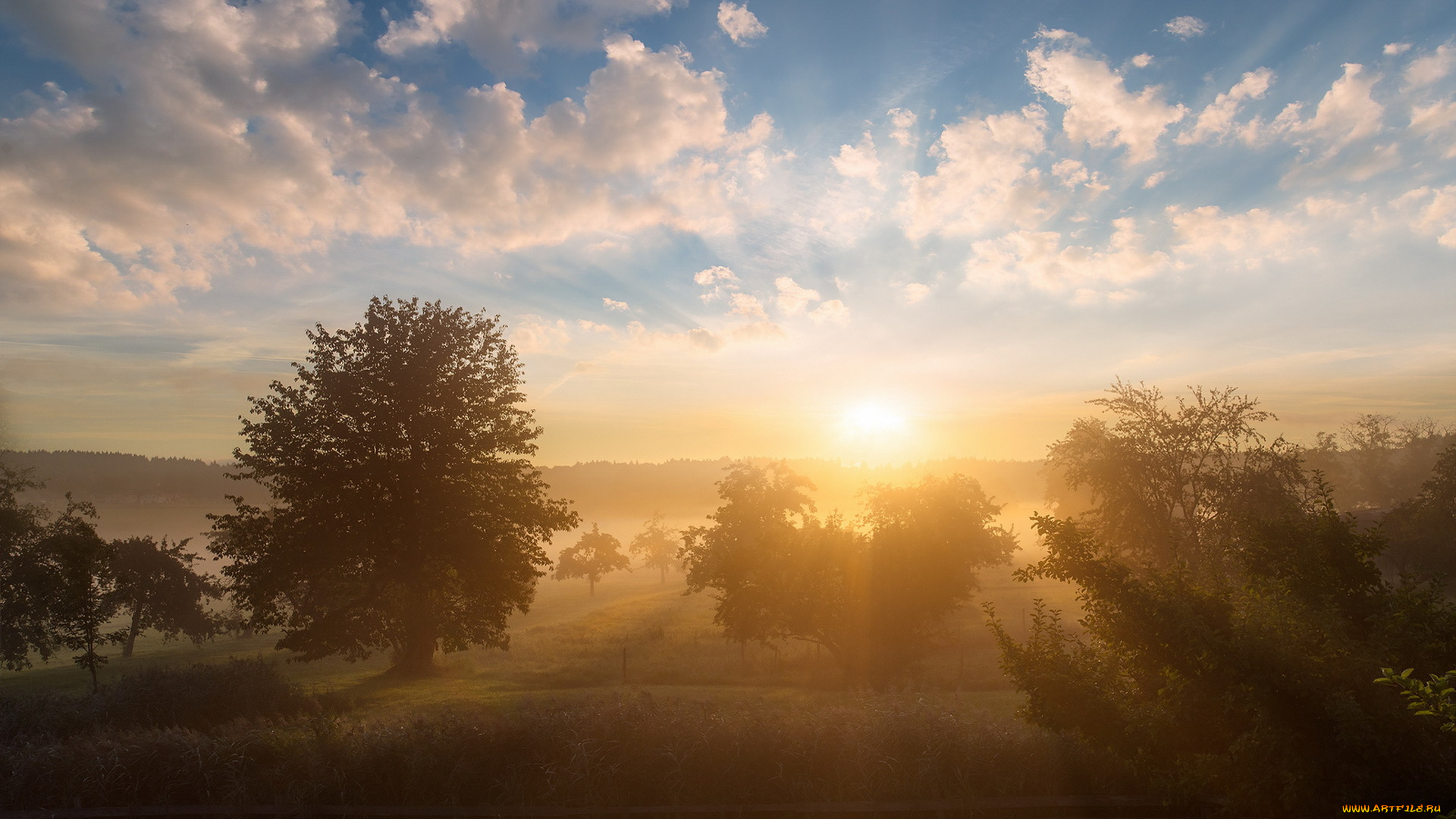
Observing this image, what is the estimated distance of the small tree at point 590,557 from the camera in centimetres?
8094

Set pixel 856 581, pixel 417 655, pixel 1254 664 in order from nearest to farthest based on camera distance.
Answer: pixel 1254 664 → pixel 417 655 → pixel 856 581

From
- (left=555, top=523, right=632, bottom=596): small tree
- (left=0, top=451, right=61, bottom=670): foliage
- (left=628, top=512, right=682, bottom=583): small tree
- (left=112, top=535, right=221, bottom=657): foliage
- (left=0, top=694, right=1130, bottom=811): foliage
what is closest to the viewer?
(left=0, top=694, right=1130, bottom=811): foliage

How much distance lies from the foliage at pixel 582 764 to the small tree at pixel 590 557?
71.9 meters

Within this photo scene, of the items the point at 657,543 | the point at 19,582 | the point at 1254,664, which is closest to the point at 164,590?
the point at 19,582

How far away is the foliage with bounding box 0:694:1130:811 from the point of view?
31.3 feet

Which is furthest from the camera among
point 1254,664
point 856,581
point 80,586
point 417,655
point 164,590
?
point 164,590

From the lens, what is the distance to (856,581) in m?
29.6

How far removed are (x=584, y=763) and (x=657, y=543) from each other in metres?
101

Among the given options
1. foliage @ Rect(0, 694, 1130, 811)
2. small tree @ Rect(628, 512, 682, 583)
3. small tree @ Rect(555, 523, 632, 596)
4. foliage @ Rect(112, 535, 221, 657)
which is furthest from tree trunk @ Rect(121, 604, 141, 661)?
small tree @ Rect(628, 512, 682, 583)

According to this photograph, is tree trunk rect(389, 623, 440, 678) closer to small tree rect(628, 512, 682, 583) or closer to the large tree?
the large tree

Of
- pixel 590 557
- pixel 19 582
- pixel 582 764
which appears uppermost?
pixel 582 764

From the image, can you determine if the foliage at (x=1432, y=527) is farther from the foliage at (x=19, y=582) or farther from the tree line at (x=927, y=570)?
the foliage at (x=19, y=582)

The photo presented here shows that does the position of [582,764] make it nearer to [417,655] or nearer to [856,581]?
[856,581]

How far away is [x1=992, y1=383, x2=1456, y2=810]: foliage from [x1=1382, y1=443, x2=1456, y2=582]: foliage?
5699cm
